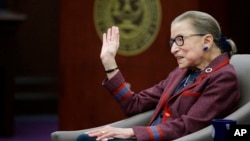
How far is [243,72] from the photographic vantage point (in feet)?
10.6

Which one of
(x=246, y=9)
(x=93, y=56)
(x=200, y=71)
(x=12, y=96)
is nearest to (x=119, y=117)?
(x=93, y=56)

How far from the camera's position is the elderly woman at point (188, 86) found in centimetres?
300

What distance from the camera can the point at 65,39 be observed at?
5.23m

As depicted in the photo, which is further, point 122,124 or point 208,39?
point 122,124

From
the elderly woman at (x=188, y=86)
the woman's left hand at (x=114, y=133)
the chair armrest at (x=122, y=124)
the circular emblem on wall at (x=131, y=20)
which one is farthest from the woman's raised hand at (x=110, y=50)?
the circular emblem on wall at (x=131, y=20)

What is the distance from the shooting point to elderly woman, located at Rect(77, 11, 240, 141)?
3000 mm

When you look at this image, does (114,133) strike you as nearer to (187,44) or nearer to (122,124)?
(122,124)

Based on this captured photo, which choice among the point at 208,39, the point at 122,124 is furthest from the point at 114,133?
the point at 208,39

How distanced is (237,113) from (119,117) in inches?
95.6

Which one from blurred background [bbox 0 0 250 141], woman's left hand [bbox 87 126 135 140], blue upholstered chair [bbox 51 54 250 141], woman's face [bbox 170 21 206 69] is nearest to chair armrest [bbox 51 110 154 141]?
blue upholstered chair [bbox 51 54 250 141]

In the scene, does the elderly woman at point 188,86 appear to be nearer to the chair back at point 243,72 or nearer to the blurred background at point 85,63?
the chair back at point 243,72

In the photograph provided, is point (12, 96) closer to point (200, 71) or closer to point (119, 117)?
point (119, 117)

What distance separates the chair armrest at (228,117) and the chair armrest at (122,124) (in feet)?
1.72

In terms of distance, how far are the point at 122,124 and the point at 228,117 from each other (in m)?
0.61
